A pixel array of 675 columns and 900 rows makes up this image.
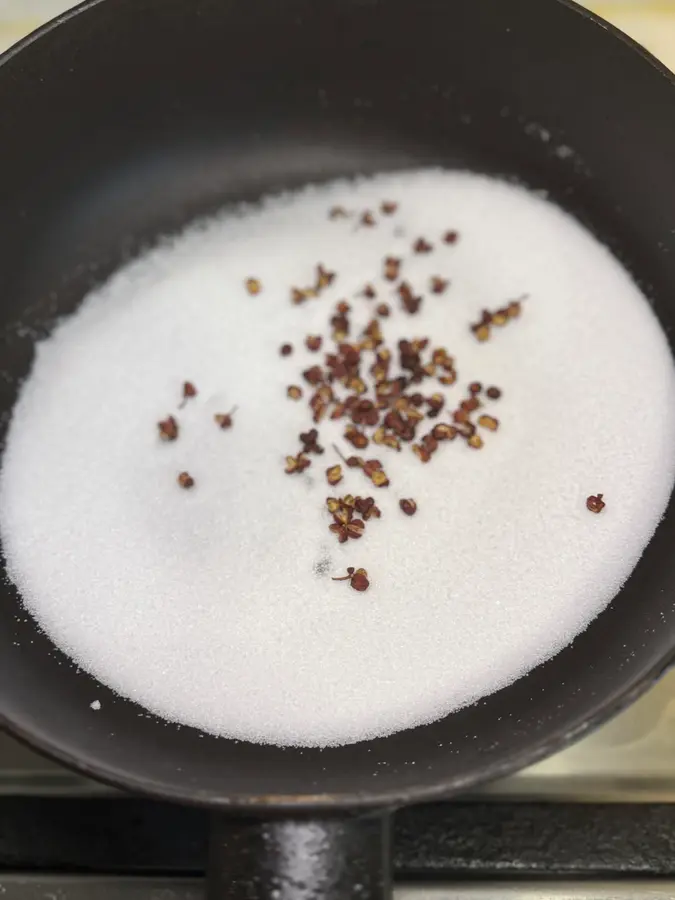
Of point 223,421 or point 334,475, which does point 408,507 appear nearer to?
point 334,475

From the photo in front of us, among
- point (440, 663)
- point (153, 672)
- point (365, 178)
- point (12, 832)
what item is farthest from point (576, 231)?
point (12, 832)

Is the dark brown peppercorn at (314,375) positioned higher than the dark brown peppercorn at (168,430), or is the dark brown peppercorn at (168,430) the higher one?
the dark brown peppercorn at (314,375)

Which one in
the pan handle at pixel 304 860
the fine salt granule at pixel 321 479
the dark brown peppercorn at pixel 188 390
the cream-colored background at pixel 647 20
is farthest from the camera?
the cream-colored background at pixel 647 20

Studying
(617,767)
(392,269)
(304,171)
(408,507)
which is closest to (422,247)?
(392,269)

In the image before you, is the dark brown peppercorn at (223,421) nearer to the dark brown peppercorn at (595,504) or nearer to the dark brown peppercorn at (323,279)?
the dark brown peppercorn at (323,279)

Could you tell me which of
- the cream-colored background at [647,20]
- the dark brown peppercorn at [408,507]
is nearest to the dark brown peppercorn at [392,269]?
the dark brown peppercorn at [408,507]

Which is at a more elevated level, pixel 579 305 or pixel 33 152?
pixel 33 152

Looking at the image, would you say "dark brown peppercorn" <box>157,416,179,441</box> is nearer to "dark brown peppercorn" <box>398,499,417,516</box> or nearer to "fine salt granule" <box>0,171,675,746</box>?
"fine salt granule" <box>0,171,675,746</box>

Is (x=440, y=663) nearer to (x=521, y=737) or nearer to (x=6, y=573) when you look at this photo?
(x=521, y=737)
